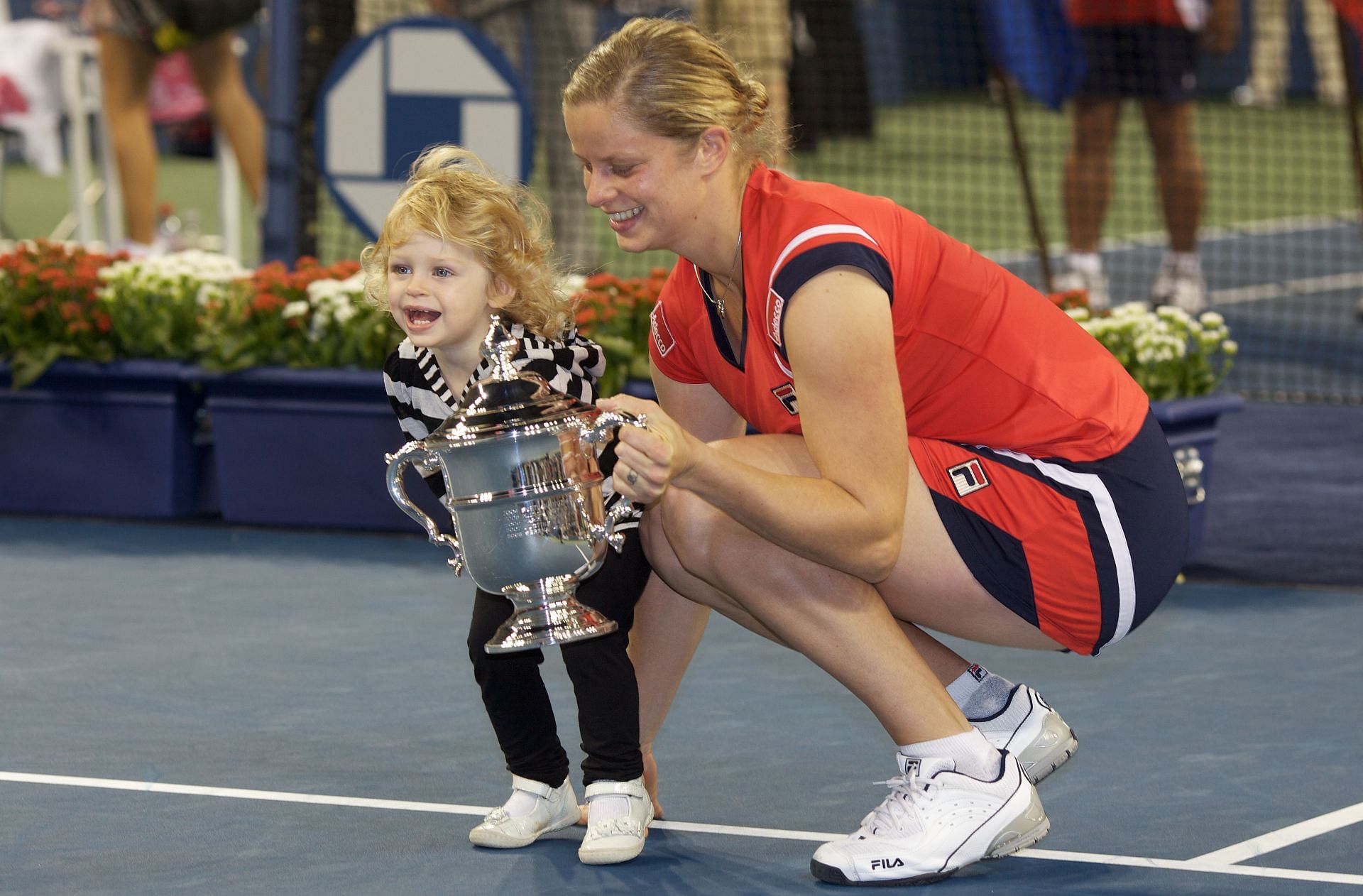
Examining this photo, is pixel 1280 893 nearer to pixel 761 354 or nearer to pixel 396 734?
pixel 761 354

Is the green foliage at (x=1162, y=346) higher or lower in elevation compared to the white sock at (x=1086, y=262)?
higher

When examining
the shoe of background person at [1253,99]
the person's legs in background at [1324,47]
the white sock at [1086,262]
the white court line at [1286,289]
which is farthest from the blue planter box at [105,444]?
the shoe of background person at [1253,99]

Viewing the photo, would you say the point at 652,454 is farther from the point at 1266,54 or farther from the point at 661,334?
the point at 1266,54

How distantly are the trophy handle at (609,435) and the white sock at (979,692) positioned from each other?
547 millimetres

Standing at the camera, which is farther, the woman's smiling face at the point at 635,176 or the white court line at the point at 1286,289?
the white court line at the point at 1286,289

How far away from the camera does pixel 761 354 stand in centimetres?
257

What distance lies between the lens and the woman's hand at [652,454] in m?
2.25

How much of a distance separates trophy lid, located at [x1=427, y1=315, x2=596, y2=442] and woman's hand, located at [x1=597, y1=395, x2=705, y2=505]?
4.1 inches

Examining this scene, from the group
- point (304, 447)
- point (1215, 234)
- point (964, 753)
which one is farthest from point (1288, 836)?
point (1215, 234)

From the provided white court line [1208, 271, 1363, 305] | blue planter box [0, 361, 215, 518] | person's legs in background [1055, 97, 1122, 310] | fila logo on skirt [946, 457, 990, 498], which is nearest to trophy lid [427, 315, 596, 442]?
fila logo on skirt [946, 457, 990, 498]

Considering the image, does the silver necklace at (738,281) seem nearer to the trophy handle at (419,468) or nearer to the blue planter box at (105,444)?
the trophy handle at (419,468)

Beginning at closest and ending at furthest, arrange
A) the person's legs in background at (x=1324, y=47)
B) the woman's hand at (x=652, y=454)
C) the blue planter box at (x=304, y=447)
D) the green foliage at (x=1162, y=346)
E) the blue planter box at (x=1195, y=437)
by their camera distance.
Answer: the woman's hand at (x=652, y=454)
the blue planter box at (x=1195, y=437)
the green foliage at (x=1162, y=346)
the blue planter box at (x=304, y=447)
the person's legs in background at (x=1324, y=47)

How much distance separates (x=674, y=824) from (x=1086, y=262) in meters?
4.50

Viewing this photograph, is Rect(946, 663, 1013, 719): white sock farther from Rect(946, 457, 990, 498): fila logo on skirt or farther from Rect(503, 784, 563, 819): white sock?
Rect(503, 784, 563, 819): white sock
